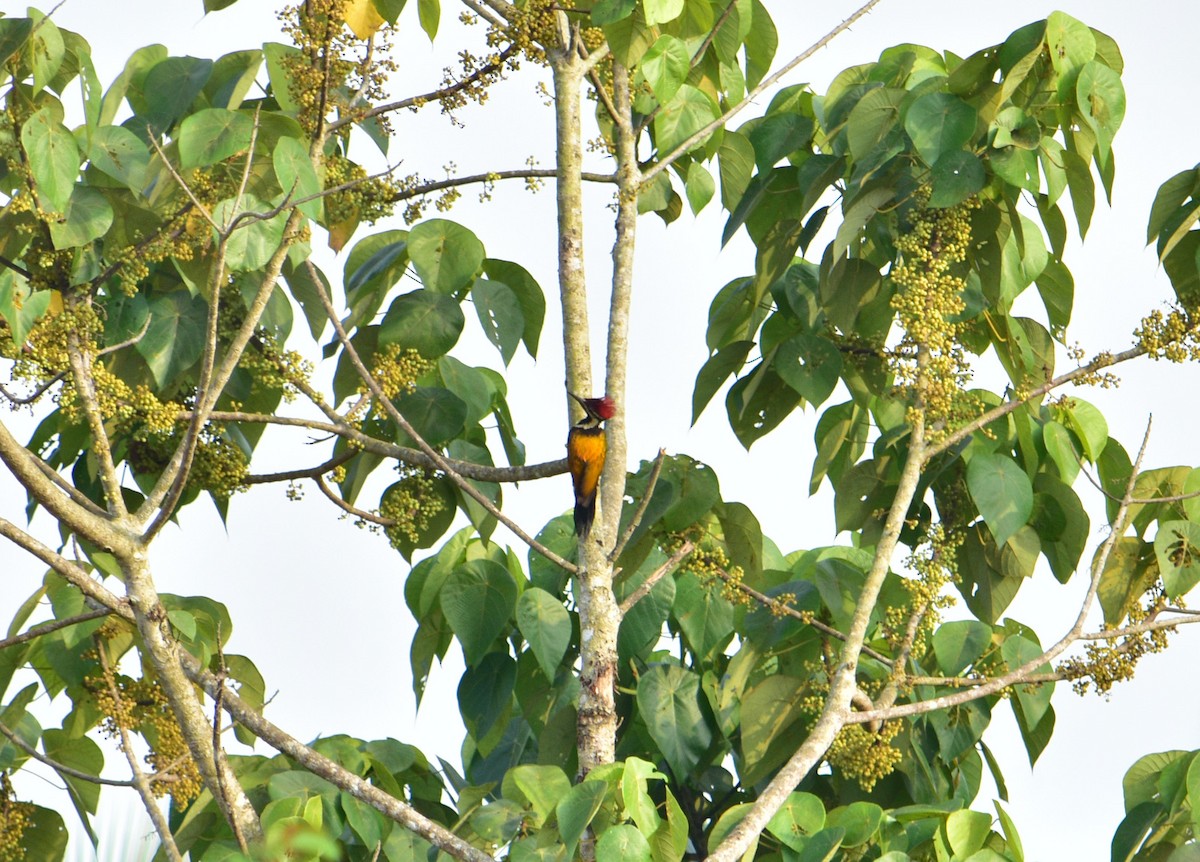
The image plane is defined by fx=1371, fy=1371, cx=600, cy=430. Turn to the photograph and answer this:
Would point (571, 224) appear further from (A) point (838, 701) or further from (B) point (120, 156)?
(A) point (838, 701)

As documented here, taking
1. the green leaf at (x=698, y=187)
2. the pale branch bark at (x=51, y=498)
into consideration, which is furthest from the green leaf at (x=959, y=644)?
the pale branch bark at (x=51, y=498)

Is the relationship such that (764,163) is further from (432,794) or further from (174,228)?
(432,794)

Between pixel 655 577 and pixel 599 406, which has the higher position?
pixel 599 406

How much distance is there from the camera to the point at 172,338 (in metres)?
4.08

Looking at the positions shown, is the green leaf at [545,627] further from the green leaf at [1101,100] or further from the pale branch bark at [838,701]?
the green leaf at [1101,100]

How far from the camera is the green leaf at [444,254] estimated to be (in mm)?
4031

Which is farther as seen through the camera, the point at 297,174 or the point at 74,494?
the point at 74,494

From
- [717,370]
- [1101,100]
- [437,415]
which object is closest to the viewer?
[1101,100]

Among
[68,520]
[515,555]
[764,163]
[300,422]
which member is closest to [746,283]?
[764,163]

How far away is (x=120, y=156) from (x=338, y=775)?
188 cm

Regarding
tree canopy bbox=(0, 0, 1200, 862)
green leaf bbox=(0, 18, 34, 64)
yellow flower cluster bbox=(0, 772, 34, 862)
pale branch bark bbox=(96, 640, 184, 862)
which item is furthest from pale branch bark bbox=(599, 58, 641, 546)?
yellow flower cluster bbox=(0, 772, 34, 862)

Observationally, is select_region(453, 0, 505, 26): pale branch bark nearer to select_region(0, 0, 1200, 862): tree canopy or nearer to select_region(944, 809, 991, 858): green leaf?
select_region(0, 0, 1200, 862): tree canopy

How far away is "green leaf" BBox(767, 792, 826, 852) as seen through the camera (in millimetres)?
3152

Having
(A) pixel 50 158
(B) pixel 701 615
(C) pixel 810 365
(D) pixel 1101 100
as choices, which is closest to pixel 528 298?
(C) pixel 810 365
